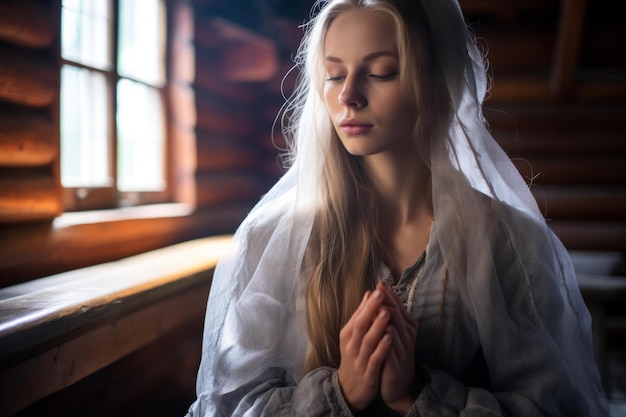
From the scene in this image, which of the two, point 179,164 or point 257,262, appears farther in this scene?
point 179,164

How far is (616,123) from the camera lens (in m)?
4.78

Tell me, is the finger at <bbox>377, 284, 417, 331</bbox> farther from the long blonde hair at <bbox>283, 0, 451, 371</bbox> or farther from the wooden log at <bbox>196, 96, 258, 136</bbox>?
the wooden log at <bbox>196, 96, 258, 136</bbox>

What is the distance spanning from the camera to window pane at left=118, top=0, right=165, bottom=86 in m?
3.07

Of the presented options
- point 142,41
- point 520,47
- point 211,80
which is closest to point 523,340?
point 142,41

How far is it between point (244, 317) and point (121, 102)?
2002 mm

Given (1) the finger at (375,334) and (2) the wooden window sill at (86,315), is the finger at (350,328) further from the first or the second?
(2) the wooden window sill at (86,315)

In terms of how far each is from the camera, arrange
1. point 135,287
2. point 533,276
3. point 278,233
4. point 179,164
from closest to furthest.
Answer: point 533,276
point 278,233
point 135,287
point 179,164

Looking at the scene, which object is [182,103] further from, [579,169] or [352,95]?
[579,169]

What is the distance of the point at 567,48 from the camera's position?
13.9ft

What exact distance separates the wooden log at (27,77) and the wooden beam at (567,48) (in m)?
3.25

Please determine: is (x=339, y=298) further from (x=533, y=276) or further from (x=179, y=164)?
(x=179, y=164)

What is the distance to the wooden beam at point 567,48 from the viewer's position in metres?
3.98

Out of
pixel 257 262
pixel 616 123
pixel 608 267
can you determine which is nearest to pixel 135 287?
pixel 257 262

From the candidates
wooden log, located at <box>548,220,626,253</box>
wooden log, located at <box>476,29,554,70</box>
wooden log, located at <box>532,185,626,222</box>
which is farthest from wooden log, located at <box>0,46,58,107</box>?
wooden log, located at <box>548,220,626,253</box>
